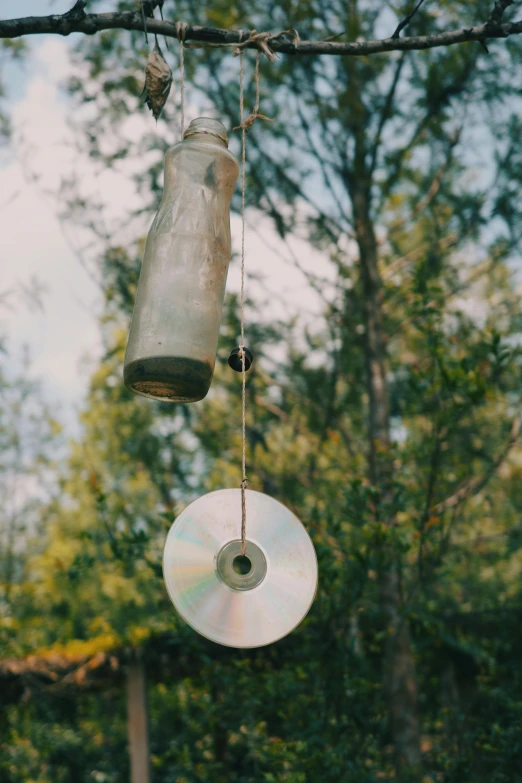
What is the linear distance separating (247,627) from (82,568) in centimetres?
237

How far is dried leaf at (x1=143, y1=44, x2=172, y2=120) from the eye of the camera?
207 centimetres

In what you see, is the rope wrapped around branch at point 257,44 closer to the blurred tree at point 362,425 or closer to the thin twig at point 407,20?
the thin twig at point 407,20

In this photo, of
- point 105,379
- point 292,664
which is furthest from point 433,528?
point 105,379

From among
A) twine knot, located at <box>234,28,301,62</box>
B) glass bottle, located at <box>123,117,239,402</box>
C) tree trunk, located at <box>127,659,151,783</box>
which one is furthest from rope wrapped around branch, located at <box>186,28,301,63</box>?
tree trunk, located at <box>127,659,151,783</box>

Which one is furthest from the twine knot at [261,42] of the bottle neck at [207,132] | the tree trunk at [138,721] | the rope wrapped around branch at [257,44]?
the tree trunk at [138,721]

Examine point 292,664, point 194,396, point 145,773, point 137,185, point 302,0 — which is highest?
point 302,0

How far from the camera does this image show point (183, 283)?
1740mm

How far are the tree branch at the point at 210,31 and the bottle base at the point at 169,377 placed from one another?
96 centimetres

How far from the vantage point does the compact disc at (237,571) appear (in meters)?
1.78

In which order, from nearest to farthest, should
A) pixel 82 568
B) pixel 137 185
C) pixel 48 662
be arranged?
pixel 82 568
pixel 137 185
pixel 48 662

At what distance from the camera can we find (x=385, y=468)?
4.55m

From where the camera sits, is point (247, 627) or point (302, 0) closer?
point (247, 627)

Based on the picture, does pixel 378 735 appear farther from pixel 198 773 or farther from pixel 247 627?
pixel 247 627

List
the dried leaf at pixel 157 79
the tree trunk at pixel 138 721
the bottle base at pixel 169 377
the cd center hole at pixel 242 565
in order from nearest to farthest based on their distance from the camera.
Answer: the bottle base at pixel 169 377, the cd center hole at pixel 242 565, the dried leaf at pixel 157 79, the tree trunk at pixel 138 721
